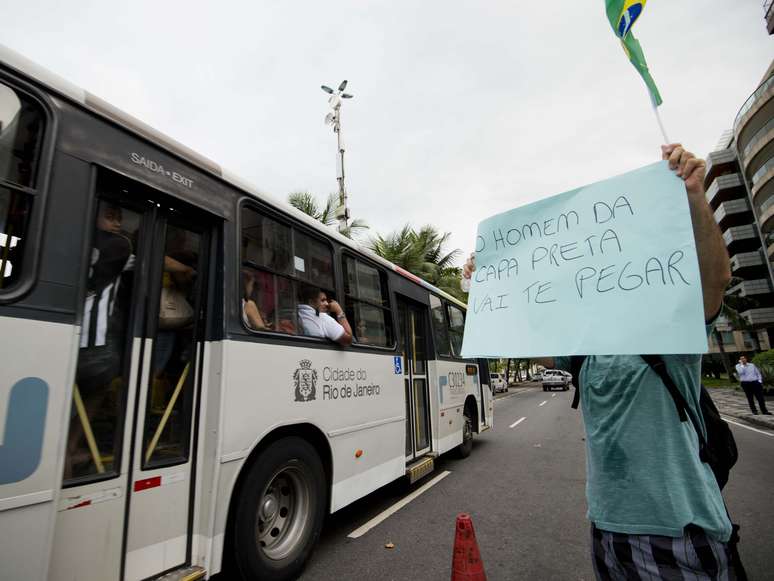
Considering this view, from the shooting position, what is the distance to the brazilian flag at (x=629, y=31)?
5.49 ft

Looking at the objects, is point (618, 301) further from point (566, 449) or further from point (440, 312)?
point (566, 449)

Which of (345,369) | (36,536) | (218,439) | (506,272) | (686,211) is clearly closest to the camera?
(686,211)

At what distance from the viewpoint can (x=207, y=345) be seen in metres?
2.99

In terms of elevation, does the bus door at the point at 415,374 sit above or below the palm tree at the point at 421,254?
below

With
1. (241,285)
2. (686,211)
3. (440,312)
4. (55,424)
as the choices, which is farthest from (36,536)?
(440,312)

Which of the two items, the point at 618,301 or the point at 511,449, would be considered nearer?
the point at 618,301

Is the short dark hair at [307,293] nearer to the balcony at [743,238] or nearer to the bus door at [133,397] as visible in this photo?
the bus door at [133,397]

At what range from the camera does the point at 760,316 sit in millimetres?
40062

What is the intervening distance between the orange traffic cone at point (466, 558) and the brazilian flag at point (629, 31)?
8.02 ft

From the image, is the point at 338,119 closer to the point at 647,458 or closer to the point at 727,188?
the point at 647,458

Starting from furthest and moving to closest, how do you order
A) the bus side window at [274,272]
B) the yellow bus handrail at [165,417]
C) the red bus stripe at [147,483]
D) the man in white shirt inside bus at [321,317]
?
the man in white shirt inside bus at [321,317], the bus side window at [274,272], the yellow bus handrail at [165,417], the red bus stripe at [147,483]

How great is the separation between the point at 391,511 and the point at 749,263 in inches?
1992

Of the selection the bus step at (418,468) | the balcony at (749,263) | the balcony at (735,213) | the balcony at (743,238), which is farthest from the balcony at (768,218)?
the bus step at (418,468)

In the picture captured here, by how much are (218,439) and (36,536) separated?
1.02 metres
